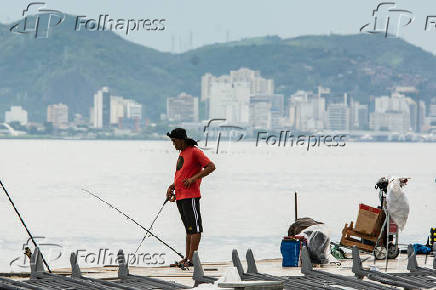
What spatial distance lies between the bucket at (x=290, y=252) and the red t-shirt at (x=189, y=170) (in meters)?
1.35

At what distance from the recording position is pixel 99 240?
34.6m

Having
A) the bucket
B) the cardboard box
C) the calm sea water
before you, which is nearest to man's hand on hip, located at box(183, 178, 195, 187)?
the bucket

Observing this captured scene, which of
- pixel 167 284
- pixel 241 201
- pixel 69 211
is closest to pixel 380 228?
pixel 167 284

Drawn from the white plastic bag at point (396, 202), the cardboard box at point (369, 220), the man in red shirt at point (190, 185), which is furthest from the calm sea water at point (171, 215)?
the white plastic bag at point (396, 202)

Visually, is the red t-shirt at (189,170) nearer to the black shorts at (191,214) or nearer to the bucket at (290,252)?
the black shorts at (191,214)

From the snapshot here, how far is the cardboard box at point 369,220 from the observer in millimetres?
14680

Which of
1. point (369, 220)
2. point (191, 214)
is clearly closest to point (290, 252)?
point (191, 214)

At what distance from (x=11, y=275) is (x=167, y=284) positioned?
217cm

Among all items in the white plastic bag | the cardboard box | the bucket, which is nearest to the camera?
the bucket

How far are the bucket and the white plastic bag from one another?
1816 mm

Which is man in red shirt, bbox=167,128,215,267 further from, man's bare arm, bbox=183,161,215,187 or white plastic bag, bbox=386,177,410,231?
white plastic bag, bbox=386,177,410,231

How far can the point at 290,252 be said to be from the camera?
1330 centimetres

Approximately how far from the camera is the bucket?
43.6 ft

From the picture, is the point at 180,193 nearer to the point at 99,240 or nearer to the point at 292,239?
the point at 292,239
